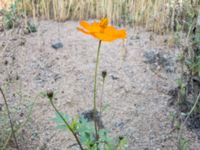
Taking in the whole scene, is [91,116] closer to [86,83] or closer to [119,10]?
[86,83]

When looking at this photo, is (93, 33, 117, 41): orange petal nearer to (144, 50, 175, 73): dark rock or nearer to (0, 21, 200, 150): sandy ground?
(0, 21, 200, 150): sandy ground

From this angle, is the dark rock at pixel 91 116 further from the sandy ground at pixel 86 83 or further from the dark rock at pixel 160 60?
the dark rock at pixel 160 60

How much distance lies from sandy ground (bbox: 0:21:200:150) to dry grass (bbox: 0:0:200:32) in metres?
0.11

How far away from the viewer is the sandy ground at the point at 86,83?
177 cm

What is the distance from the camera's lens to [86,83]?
2096 mm

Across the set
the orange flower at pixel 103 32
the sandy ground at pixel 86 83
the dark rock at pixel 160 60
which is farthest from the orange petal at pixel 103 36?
the dark rock at pixel 160 60

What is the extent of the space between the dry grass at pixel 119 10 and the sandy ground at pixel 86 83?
111 mm

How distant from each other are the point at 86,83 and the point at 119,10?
0.87m

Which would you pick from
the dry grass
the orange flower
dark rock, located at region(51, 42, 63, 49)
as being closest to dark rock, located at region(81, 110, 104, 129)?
dark rock, located at region(51, 42, 63, 49)

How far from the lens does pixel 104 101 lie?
6.41 ft

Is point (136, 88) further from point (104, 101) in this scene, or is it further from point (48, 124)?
point (48, 124)

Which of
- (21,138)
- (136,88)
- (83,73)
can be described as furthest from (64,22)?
(21,138)

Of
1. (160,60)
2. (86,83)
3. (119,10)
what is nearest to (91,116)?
(86,83)

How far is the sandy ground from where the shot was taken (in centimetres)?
177
